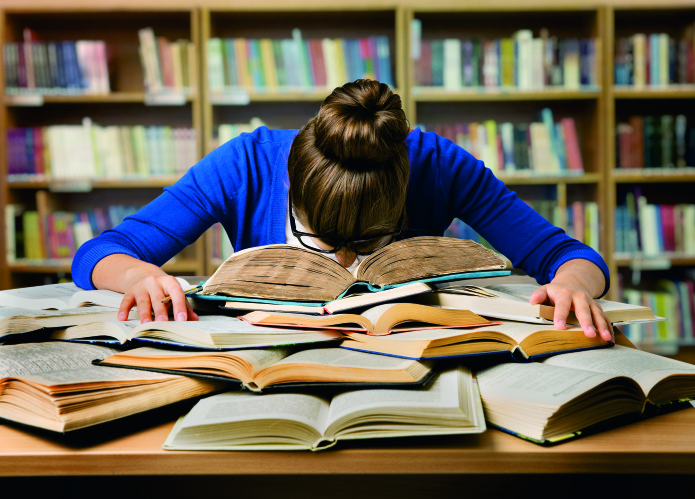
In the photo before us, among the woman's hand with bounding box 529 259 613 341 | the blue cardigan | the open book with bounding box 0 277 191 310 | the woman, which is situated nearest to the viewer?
the woman's hand with bounding box 529 259 613 341

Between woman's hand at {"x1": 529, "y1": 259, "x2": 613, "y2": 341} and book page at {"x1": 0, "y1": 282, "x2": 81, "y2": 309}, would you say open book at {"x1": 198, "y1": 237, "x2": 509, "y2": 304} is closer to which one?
woman's hand at {"x1": 529, "y1": 259, "x2": 613, "y2": 341}

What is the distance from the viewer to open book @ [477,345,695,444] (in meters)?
0.36

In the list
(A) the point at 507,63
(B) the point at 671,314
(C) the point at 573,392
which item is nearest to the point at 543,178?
(A) the point at 507,63

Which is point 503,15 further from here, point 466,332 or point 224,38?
point 466,332

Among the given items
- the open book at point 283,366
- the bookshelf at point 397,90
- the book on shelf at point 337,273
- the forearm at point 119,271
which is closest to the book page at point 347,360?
the open book at point 283,366

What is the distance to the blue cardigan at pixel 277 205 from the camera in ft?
3.37

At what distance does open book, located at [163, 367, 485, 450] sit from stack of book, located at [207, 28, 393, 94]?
7.10 feet

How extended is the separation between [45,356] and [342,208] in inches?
17.5

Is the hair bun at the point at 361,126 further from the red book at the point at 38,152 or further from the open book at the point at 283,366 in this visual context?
the red book at the point at 38,152

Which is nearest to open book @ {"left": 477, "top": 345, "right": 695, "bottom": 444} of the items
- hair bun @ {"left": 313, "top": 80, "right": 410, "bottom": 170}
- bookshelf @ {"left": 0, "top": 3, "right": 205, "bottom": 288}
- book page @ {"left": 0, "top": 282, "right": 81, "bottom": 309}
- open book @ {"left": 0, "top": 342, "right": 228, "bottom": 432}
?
open book @ {"left": 0, "top": 342, "right": 228, "bottom": 432}

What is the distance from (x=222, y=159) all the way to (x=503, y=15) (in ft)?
6.41

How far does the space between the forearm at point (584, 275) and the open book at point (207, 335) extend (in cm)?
41

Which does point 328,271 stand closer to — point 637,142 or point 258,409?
point 258,409

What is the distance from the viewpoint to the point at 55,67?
2.38 m
